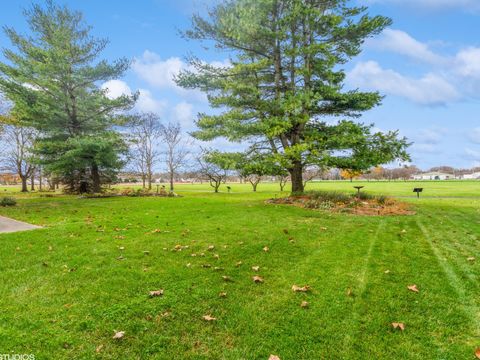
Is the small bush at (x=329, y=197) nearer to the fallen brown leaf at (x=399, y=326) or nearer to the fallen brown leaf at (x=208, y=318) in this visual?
the fallen brown leaf at (x=399, y=326)

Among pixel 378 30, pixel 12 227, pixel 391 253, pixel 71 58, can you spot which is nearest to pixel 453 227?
pixel 391 253

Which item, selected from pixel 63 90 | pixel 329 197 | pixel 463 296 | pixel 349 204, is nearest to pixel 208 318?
pixel 463 296

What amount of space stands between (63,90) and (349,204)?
20.9 m

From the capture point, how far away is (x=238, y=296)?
385 centimetres

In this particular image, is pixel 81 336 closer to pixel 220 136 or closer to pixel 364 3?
pixel 220 136

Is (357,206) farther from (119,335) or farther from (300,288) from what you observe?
(119,335)

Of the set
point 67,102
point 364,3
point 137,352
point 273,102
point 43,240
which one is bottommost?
point 137,352

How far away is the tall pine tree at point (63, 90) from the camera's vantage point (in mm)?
17516

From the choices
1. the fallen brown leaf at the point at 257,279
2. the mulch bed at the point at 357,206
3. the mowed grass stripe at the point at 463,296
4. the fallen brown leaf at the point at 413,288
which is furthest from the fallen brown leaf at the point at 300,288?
the mulch bed at the point at 357,206

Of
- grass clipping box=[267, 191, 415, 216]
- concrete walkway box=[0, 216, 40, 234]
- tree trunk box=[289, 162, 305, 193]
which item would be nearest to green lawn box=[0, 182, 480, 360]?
concrete walkway box=[0, 216, 40, 234]

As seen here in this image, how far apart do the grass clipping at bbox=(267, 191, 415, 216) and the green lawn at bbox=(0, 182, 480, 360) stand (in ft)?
13.1

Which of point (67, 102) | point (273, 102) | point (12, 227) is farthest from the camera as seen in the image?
point (67, 102)

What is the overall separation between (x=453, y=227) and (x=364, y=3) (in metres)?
11.1

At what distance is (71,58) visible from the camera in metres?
19.8
